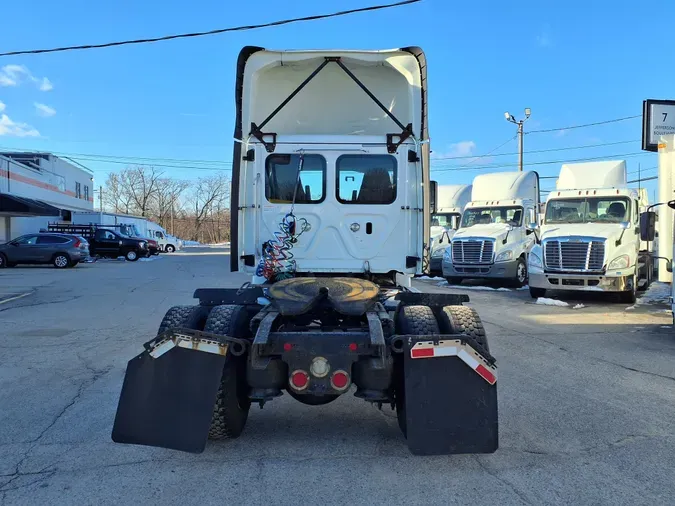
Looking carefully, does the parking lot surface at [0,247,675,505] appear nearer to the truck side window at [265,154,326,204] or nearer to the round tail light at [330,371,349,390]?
the round tail light at [330,371,349,390]

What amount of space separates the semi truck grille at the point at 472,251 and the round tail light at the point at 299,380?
14253mm

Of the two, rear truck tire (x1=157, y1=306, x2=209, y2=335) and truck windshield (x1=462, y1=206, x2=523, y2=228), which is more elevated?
truck windshield (x1=462, y1=206, x2=523, y2=228)

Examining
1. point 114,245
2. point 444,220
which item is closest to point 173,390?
point 444,220

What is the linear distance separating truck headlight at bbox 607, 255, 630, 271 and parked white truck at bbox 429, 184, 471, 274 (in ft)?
25.8

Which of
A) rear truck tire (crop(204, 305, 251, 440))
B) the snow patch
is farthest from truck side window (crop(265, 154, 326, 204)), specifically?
the snow patch

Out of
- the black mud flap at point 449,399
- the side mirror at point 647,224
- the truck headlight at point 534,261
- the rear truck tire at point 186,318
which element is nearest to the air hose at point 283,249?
the rear truck tire at point 186,318

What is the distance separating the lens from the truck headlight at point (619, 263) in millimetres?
13062

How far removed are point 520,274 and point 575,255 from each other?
4365 mm

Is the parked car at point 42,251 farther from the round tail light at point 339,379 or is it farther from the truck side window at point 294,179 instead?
the round tail light at point 339,379

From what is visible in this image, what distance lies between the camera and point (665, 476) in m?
3.67

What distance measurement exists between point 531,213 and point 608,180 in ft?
11.8

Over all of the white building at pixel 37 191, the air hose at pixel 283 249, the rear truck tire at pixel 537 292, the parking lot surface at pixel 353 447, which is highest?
the white building at pixel 37 191

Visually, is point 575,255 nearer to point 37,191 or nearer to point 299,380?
point 299,380

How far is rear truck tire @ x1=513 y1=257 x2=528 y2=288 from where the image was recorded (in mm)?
17438
